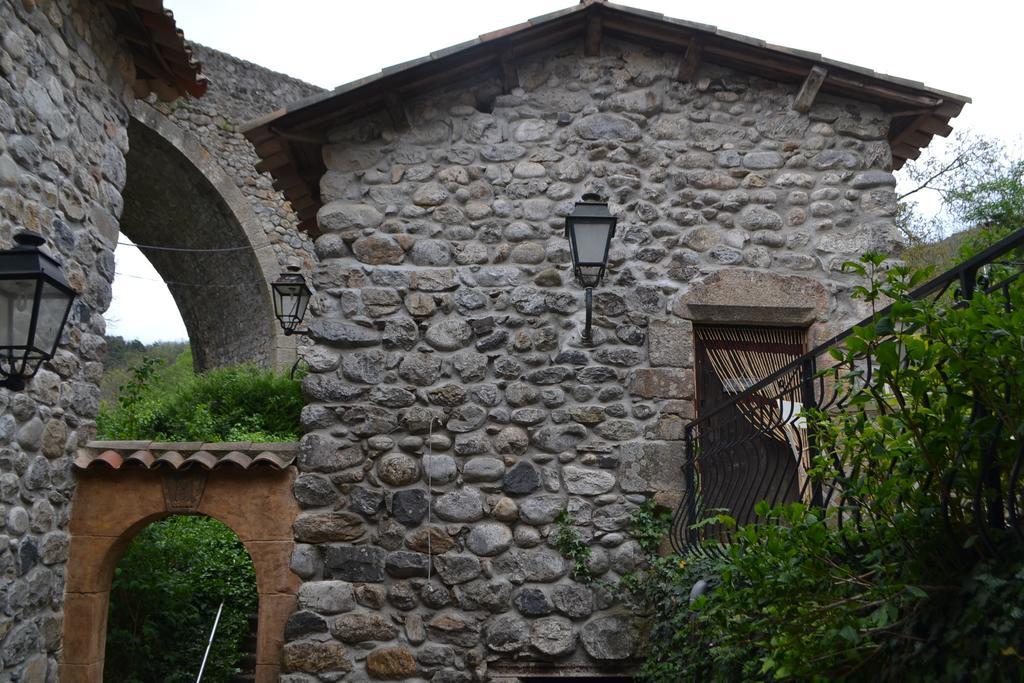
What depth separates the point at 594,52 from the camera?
5.18 m

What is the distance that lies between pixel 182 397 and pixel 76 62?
465 centimetres

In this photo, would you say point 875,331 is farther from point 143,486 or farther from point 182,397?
point 182,397

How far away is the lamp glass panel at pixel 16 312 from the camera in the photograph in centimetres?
286

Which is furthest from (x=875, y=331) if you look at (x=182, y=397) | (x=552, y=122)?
(x=182, y=397)

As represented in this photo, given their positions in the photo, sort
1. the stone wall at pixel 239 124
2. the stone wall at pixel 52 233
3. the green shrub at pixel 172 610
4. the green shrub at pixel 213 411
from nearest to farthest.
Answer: the stone wall at pixel 52 233 < the green shrub at pixel 172 610 < the green shrub at pixel 213 411 < the stone wall at pixel 239 124

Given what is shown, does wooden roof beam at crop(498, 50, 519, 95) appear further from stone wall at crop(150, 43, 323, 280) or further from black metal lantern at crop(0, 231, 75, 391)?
stone wall at crop(150, 43, 323, 280)

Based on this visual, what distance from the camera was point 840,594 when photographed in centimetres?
207

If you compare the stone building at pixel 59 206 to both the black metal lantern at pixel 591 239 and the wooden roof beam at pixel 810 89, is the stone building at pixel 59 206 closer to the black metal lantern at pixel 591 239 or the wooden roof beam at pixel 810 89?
the black metal lantern at pixel 591 239

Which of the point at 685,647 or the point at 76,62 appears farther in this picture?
the point at 76,62

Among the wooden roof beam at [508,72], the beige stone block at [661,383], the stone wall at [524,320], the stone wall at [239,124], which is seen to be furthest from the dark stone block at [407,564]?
the stone wall at [239,124]

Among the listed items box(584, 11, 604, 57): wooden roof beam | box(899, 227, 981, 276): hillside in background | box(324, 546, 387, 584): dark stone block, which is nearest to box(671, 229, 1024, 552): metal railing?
box(324, 546, 387, 584): dark stone block

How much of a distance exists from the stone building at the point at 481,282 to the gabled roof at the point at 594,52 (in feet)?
0.06

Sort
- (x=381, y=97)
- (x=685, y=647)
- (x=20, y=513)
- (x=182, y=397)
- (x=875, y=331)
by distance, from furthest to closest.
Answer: (x=182, y=397), (x=381, y=97), (x=20, y=513), (x=685, y=647), (x=875, y=331)

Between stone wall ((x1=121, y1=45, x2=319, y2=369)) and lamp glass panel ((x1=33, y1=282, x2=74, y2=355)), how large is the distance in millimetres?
8632
